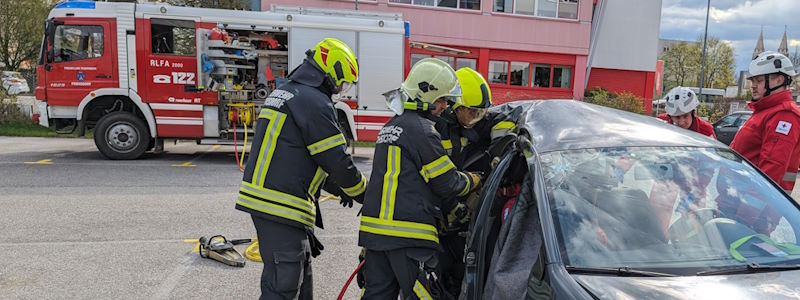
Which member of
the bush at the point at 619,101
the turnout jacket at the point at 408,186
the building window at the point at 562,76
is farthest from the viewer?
the building window at the point at 562,76

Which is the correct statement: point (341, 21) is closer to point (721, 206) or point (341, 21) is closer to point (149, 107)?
point (149, 107)

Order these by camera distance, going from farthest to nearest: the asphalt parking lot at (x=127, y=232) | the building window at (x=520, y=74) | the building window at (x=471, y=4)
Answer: the building window at (x=520, y=74) < the building window at (x=471, y=4) < the asphalt parking lot at (x=127, y=232)

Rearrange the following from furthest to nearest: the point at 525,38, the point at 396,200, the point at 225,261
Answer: the point at 525,38
the point at 225,261
the point at 396,200

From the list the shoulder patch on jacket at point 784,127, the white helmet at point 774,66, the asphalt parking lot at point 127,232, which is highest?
the white helmet at point 774,66

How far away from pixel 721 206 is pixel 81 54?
10997 mm

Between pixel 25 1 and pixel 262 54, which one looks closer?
pixel 262 54

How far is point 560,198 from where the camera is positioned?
7.55ft

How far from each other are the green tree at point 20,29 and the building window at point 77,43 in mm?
19916

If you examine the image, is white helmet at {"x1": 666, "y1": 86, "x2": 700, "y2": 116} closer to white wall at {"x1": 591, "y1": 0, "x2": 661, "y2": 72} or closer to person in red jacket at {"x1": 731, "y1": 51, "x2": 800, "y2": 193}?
person in red jacket at {"x1": 731, "y1": 51, "x2": 800, "y2": 193}

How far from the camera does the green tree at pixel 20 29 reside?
26.0m

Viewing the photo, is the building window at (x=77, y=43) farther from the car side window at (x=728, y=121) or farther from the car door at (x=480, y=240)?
the car side window at (x=728, y=121)

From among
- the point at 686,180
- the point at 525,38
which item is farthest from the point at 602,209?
the point at 525,38

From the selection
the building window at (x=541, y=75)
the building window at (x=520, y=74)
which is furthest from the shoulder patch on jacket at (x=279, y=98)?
the building window at (x=541, y=75)

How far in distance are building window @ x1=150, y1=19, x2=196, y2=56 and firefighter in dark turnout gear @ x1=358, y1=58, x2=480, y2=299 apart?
8517 mm
